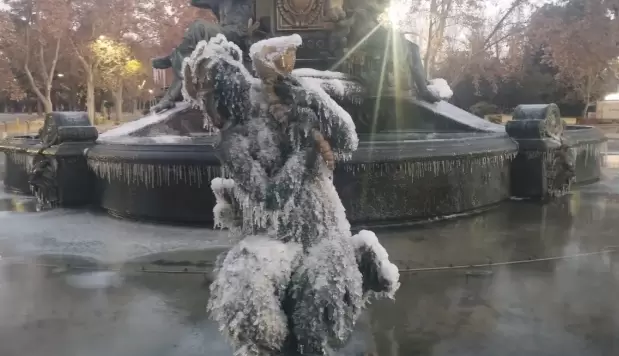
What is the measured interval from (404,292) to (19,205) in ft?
23.4

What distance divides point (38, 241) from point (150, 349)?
3909 millimetres

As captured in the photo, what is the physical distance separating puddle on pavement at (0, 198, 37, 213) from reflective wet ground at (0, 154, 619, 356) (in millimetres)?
1386

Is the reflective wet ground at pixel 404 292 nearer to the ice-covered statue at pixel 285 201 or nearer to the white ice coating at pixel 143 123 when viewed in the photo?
the ice-covered statue at pixel 285 201

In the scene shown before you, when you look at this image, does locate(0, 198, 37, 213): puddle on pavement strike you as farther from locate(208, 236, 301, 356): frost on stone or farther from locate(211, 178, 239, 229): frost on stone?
locate(208, 236, 301, 356): frost on stone

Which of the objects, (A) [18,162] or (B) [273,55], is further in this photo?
(A) [18,162]

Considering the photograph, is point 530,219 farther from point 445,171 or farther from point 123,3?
point 123,3

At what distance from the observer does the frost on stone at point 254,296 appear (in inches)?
129

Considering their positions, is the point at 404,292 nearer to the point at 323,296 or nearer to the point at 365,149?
the point at 323,296

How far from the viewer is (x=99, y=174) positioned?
938 centimetres

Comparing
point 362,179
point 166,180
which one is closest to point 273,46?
point 362,179

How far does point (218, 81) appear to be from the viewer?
347cm

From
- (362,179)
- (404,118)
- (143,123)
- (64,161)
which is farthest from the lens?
(404,118)

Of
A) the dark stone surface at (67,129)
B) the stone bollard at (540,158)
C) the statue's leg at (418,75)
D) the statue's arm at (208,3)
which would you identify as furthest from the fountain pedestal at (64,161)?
the stone bollard at (540,158)

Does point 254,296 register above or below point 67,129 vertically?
below
